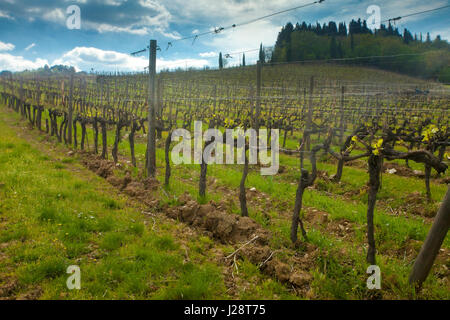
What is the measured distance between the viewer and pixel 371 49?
54656 millimetres

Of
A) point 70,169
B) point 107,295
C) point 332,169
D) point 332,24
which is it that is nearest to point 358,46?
point 332,24

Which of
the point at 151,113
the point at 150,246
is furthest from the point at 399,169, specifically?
the point at 150,246

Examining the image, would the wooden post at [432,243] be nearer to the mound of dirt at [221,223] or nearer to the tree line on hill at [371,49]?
the mound of dirt at [221,223]

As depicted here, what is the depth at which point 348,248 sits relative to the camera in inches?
186

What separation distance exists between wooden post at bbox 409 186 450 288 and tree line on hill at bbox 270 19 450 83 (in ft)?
146

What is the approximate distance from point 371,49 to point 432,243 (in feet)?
200

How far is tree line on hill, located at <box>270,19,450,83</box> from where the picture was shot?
4397 centimetres

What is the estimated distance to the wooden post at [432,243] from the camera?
3260 mm

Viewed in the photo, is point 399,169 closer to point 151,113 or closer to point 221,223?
point 221,223

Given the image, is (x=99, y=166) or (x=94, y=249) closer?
(x=94, y=249)

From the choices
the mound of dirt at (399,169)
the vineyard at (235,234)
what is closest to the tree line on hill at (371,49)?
the mound of dirt at (399,169)

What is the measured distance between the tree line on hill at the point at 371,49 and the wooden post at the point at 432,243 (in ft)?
146

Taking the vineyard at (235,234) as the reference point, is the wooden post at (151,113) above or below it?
above

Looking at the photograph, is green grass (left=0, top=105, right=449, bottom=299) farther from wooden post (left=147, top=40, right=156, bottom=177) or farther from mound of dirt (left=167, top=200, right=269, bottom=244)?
wooden post (left=147, top=40, right=156, bottom=177)
